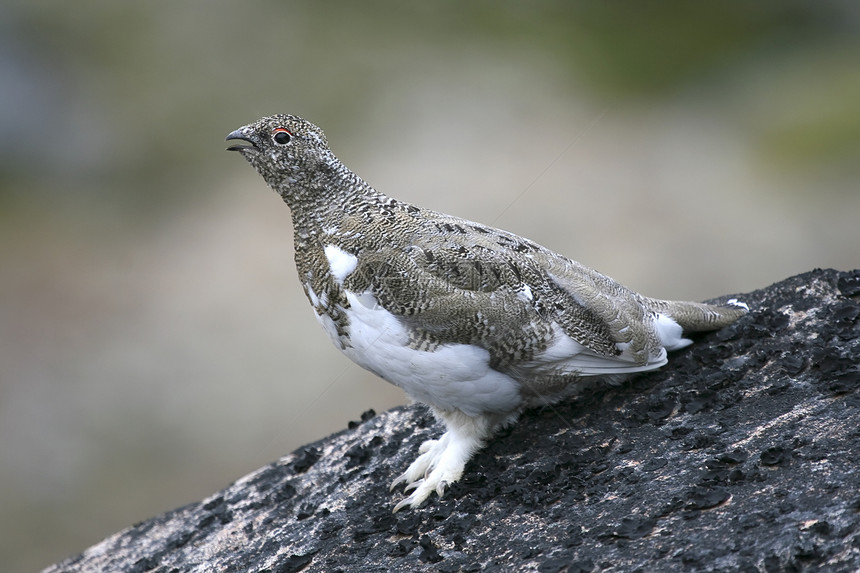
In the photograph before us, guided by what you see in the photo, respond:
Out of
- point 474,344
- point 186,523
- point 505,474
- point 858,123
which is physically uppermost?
point 858,123

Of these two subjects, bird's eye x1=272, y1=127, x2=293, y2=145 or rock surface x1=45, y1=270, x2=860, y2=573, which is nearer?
rock surface x1=45, y1=270, x2=860, y2=573

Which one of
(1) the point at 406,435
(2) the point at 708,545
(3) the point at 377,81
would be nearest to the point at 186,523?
(1) the point at 406,435

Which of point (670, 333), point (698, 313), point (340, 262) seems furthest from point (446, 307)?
point (698, 313)

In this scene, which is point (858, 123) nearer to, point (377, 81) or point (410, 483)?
point (377, 81)

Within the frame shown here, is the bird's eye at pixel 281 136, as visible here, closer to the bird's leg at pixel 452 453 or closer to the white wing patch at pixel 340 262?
the white wing patch at pixel 340 262

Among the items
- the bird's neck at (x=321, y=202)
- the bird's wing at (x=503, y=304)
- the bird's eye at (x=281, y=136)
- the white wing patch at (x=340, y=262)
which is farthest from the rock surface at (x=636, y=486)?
the bird's eye at (x=281, y=136)

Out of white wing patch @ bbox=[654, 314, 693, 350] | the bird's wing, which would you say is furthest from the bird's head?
white wing patch @ bbox=[654, 314, 693, 350]

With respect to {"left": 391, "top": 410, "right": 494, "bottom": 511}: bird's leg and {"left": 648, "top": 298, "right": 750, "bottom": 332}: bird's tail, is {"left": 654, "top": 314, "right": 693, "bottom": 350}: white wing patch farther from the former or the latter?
{"left": 391, "top": 410, "right": 494, "bottom": 511}: bird's leg
